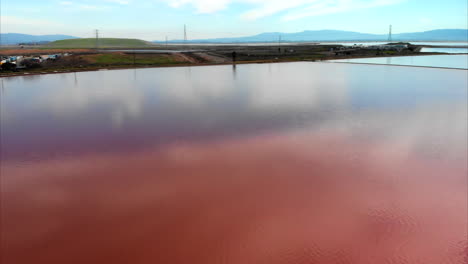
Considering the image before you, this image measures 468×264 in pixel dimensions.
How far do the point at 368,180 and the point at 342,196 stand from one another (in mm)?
1189

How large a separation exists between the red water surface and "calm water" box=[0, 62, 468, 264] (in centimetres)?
3

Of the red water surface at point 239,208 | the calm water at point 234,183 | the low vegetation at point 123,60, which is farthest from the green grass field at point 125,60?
the red water surface at point 239,208

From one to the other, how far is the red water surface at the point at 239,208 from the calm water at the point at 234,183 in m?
0.03

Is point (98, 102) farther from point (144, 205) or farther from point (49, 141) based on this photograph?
point (144, 205)

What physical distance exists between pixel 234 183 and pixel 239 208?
3.66 ft

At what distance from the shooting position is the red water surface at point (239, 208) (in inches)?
209

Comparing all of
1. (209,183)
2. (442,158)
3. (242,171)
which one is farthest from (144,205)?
(442,158)

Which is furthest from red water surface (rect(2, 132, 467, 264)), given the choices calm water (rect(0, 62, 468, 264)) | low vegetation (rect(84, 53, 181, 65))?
low vegetation (rect(84, 53, 181, 65))

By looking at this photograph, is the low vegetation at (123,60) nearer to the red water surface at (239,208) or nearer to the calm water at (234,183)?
the calm water at (234,183)

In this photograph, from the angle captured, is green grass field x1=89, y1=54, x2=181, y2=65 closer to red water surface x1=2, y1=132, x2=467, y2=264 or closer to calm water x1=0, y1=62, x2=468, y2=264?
calm water x1=0, y1=62, x2=468, y2=264

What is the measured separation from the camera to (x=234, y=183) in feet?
24.8

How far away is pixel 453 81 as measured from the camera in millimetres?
23609

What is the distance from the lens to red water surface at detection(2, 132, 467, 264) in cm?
530

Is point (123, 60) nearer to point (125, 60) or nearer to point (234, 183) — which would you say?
point (125, 60)
